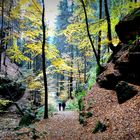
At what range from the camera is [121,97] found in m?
12.2

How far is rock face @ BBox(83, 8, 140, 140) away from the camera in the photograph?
9695mm

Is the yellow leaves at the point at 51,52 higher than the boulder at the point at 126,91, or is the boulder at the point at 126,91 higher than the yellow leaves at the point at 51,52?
the yellow leaves at the point at 51,52

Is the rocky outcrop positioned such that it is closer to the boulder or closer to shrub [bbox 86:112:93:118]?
the boulder

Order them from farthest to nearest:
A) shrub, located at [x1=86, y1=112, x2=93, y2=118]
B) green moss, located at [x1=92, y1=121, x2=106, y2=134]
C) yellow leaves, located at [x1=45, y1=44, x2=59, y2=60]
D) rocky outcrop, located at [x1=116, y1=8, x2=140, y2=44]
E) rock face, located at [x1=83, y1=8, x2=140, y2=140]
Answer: yellow leaves, located at [x1=45, y1=44, x2=59, y2=60] < rocky outcrop, located at [x1=116, y1=8, x2=140, y2=44] < shrub, located at [x1=86, y1=112, x2=93, y2=118] < green moss, located at [x1=92, y1=121, x2=106, y2=134] < rock face, located at [x1=83, y1=8, x2=140, y2=140]

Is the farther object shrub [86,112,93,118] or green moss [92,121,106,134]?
shrub [86,112,93,118]

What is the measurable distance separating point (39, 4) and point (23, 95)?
18340 millimetres

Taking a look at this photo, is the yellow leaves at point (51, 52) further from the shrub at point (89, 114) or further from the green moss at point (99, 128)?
the green moss at point (99, 128)

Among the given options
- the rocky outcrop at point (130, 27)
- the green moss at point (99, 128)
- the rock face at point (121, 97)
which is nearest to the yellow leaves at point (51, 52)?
the rock face at point (121, 97)

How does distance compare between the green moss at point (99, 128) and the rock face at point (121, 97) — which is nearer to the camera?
the rock face at point (121, 97)

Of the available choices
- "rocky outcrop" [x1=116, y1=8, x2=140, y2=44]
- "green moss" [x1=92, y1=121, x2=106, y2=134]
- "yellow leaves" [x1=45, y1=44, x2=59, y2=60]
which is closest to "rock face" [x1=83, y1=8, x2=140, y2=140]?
"rocky outcrop" [x1=116, y1=8, x2=140, y2=44]

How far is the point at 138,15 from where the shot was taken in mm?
15172

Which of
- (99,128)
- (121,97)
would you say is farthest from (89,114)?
(99,128)

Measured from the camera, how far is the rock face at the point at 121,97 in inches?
382

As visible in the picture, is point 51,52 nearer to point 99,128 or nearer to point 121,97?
point 121,97
